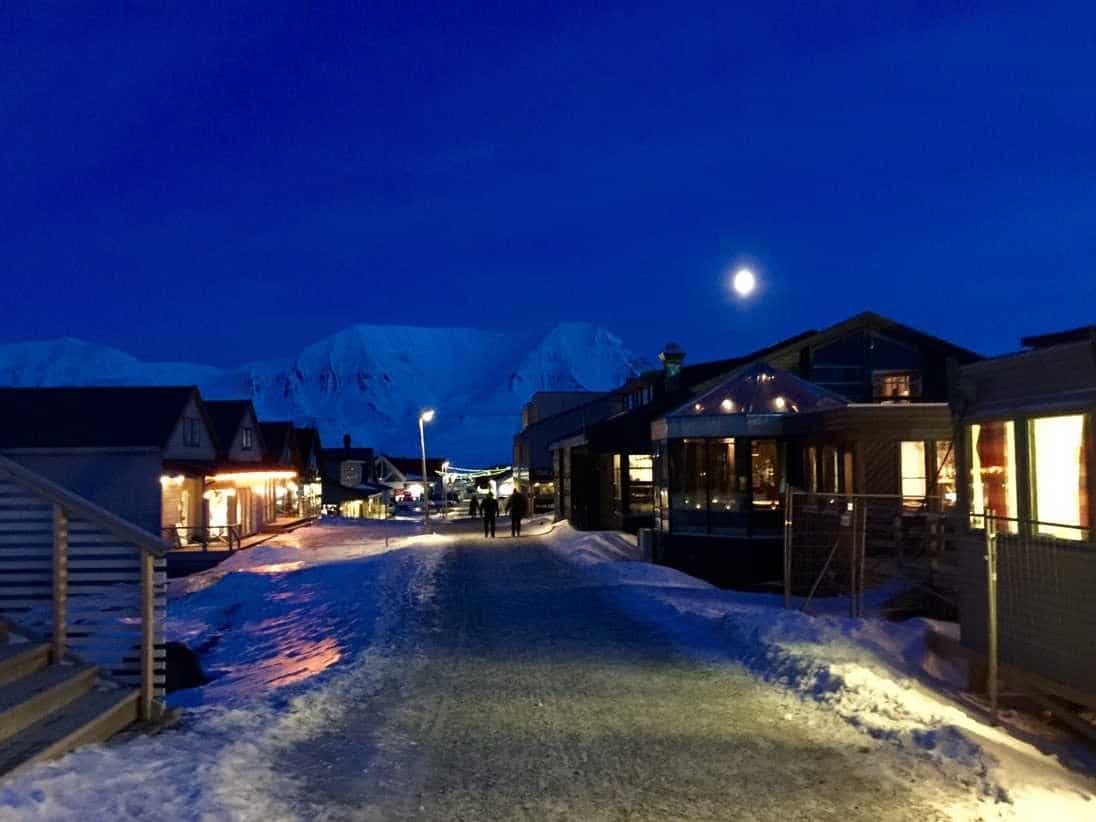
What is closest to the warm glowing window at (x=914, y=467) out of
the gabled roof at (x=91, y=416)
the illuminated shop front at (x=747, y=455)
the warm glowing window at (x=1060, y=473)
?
the illuminated shop front at (x=747, y=455)

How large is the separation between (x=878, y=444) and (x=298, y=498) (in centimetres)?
4296

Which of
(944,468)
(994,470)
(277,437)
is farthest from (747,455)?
(277,437)

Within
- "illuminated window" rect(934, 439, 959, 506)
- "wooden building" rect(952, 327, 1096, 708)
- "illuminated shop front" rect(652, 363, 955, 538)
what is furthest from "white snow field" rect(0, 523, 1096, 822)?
"illuminated shop front" rect(652, 363, 955, 538)

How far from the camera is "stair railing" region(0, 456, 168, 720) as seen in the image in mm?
8641

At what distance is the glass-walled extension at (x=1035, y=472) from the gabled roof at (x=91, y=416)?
27.7 metres

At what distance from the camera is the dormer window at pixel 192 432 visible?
3756 cm

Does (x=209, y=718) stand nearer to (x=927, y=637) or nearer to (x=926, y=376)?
(x=927, y=637)

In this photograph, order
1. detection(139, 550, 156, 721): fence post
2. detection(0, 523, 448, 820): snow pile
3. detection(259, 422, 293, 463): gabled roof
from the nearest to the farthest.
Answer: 1. detection(0, 523, 448, 820): snow pile
2. detection(139, 550, 156, 721): fence post
3. detection(259, 422, 293, 463): gabled roof

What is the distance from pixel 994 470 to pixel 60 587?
1015 cm

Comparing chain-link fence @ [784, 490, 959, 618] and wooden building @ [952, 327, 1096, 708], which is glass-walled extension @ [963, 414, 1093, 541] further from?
chain-link fence @ [784, 490, 959, 618]

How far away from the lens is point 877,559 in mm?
17531

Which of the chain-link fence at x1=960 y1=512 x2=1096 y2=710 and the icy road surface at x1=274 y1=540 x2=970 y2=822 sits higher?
the chain-link fence at x1=960 y1=512 x2=1096 y2=710

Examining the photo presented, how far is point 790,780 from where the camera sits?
704 centimetres

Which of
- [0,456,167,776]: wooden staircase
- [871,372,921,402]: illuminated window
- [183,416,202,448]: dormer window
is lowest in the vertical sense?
[0,456,167,776]: wooden staircase
